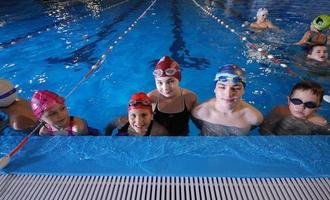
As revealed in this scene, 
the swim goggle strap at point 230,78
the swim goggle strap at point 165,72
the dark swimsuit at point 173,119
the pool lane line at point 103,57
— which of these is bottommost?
the pool lane line at point 103,57

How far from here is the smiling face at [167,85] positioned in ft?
10.4

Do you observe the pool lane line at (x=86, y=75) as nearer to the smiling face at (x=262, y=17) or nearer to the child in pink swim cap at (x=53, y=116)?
the child in pink swim cap at (x=53, y=116)

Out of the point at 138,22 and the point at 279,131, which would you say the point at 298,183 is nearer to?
the point at 279,131

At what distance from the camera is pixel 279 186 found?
1834mm

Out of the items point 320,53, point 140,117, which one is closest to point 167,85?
point 140,117

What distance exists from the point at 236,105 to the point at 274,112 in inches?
24.5

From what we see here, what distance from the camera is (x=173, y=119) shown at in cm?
350

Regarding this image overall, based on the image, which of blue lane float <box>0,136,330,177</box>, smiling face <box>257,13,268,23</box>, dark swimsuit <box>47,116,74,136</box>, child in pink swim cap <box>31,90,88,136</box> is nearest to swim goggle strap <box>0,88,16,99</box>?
child in pink swim cap <box>31,90,88,136</box>

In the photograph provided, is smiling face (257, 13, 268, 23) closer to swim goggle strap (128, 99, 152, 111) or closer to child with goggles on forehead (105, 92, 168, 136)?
child with goggles on forehead (105, 92, 168, 136)

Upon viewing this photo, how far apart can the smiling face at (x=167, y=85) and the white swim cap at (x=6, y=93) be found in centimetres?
180

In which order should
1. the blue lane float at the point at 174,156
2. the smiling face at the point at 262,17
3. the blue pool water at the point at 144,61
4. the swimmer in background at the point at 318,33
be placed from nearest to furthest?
the blue lane float at the point at 174,156 → the blue pool water at the point at 144,61 → the swimmer in background at the point at 318,33 → the smiling face at the point at 262,17

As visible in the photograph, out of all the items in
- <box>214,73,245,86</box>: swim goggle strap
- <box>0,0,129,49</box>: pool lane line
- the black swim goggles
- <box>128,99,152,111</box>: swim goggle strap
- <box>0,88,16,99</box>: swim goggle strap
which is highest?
<box>214,73,245,86</box>: swim goggle strap

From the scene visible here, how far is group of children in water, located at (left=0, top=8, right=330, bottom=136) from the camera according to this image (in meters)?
2.76

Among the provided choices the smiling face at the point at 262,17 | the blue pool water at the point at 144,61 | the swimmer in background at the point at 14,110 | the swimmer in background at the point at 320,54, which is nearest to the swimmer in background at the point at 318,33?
the blue pool water at the point at 144,61
